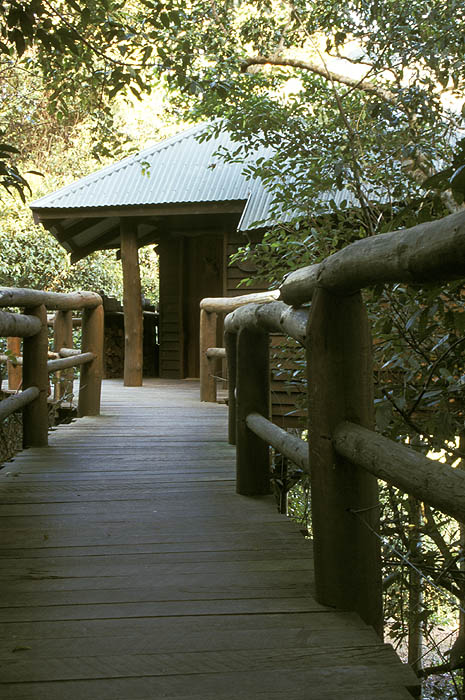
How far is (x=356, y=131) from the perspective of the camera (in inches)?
263

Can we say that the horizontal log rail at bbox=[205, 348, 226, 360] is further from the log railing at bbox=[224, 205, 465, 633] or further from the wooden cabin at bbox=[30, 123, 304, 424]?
the log railing at bbox=[224, 205, 465, 633]

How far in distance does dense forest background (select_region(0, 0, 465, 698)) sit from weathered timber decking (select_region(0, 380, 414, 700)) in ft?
2.14

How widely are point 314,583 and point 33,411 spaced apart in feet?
Result: 9.78

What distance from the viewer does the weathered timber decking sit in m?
1.59

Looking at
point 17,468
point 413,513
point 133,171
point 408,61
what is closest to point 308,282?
point 413,513

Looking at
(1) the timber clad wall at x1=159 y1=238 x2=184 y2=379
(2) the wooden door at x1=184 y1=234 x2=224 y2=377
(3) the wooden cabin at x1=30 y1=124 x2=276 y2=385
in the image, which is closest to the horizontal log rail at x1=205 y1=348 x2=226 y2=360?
(3) the wooden cabin at x1=30 y1=124 x2=276 y2=385

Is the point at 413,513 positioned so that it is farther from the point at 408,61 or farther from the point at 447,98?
the point at 447,98

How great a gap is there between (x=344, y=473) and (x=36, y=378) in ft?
10.4

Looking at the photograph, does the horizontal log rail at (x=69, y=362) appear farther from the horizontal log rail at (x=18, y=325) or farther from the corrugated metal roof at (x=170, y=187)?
the corrugated metal roof at (x=170, y=187)

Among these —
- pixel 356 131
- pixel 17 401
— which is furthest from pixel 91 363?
pixel 356 131

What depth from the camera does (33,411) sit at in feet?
15.4

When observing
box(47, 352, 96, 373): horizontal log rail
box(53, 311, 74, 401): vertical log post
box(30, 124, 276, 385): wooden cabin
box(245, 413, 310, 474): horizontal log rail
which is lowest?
box(245, 413, 310, 474): horizontal log rail

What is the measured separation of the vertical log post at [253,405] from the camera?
3412 mm

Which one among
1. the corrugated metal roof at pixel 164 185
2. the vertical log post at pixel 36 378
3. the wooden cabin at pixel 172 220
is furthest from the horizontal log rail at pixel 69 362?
the corrugated metal roof at pixel 164 185
